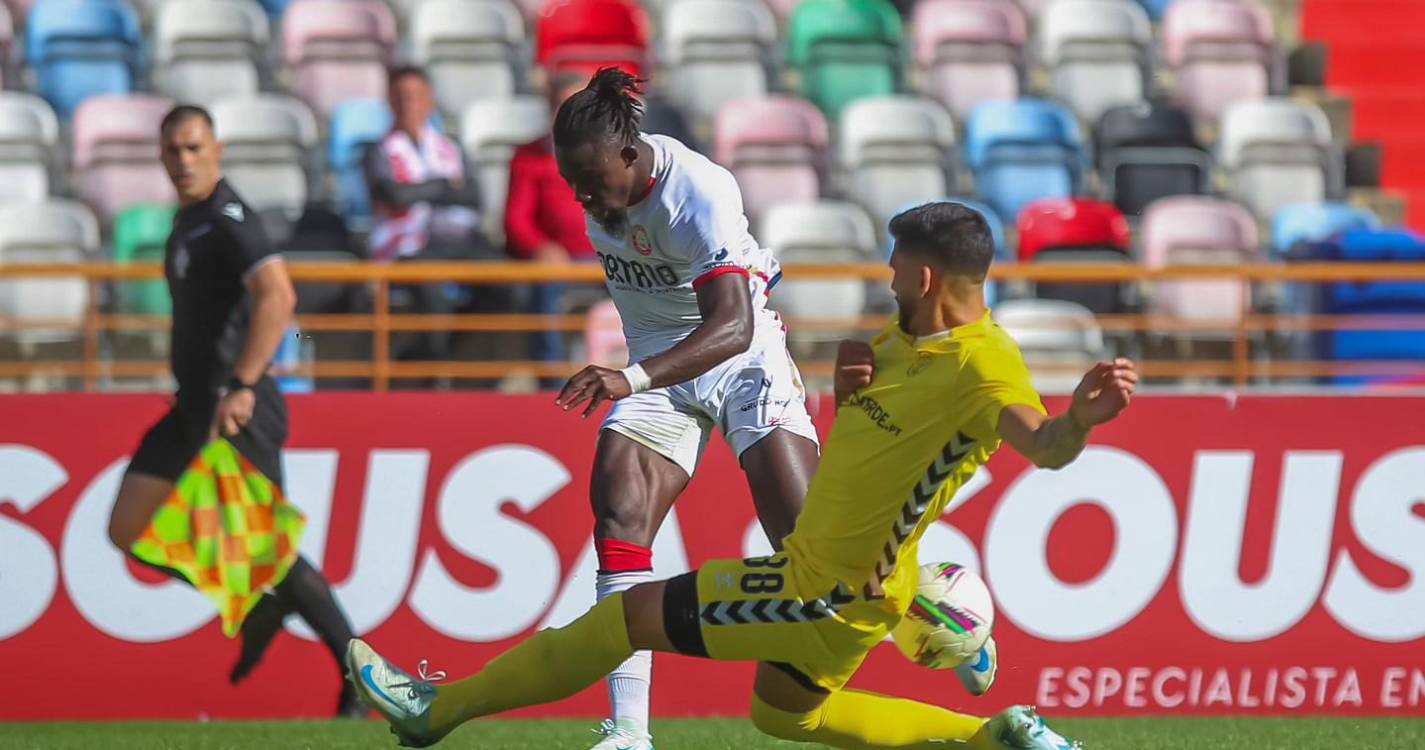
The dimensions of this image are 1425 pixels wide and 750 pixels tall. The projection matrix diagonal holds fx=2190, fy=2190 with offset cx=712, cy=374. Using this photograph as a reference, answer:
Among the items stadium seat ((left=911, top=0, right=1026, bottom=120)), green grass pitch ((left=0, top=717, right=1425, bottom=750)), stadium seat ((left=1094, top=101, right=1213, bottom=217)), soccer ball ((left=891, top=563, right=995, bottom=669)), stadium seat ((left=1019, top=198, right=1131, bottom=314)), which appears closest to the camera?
soccer ball ((left=891, top=563, right=995, bottom=669))

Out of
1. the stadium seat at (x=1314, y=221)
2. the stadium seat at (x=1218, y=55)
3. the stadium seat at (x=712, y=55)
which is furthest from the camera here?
the stadium seat at (x=1218, y=55)

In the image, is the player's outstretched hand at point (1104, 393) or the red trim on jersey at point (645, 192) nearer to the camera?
the player's outstretched hand at point (1104, 393)

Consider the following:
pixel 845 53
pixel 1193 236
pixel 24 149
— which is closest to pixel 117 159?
pixel 24 149

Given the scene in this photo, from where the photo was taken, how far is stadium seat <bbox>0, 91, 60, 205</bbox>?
12.0 meters

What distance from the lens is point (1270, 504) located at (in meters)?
9.45

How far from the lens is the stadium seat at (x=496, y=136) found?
12.5m

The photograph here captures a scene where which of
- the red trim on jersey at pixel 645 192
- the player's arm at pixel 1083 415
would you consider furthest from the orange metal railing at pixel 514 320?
the player's arm at pixel 1083 415

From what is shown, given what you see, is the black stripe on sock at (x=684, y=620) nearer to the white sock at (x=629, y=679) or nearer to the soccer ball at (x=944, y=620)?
the soccer ball at (x=944, y=620)

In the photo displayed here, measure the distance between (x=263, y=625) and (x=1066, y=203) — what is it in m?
5.12

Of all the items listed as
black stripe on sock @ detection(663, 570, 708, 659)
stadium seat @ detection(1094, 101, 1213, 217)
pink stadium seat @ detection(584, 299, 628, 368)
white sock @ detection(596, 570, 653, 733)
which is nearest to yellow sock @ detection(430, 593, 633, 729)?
black stripe on sock @ detection(663, 570, 708, 659)

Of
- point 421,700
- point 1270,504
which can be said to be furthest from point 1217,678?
point 421,700

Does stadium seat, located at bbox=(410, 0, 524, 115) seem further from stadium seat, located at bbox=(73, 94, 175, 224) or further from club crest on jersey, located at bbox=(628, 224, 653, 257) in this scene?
club crest on jersey, located at bbox=(628, 224, 653, 257)

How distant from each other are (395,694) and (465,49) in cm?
816

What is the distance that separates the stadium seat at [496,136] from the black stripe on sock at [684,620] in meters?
6.95
